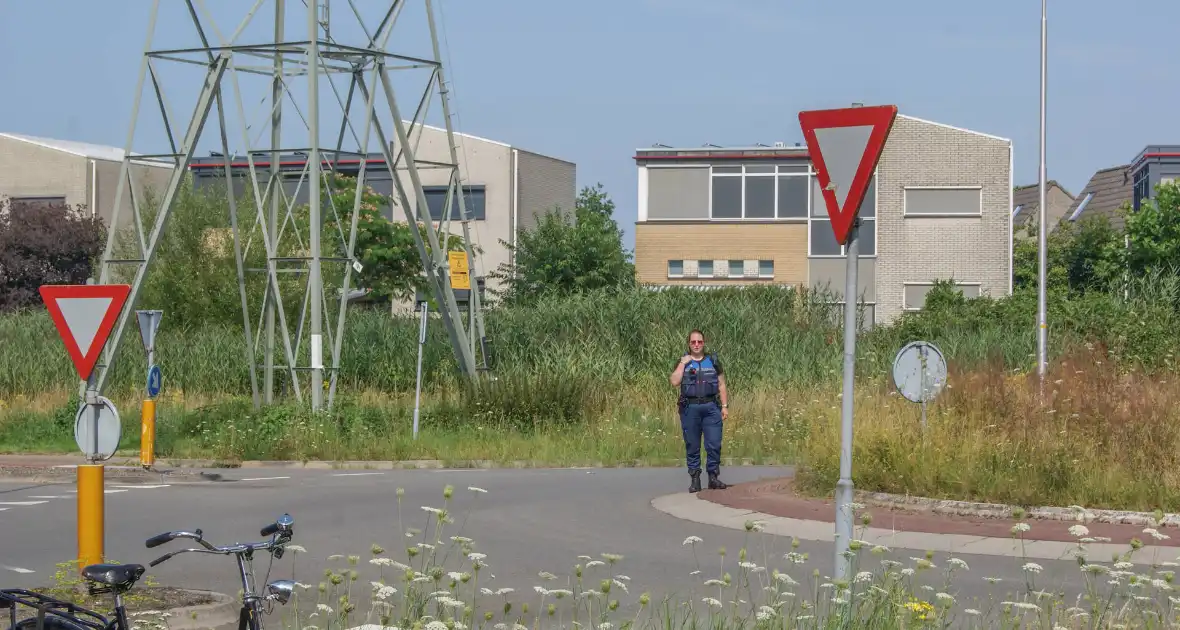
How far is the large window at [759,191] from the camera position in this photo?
59250 millimetres

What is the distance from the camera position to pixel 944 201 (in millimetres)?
56875

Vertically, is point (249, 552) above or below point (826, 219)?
below

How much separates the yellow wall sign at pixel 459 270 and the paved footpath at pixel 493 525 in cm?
712

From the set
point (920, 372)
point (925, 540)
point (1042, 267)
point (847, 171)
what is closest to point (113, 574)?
point (847, 171)

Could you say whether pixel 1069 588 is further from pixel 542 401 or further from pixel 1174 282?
pixel 1174 282

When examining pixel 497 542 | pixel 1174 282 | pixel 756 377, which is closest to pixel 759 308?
pixel 756 377

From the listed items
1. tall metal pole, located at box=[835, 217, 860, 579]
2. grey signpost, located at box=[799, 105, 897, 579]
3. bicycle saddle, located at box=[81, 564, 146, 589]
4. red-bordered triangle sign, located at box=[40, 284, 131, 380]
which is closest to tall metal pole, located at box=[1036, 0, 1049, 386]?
red-bordered triangle sign, located at box=[40, 284, 131, 380]

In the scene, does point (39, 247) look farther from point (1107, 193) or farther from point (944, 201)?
point (1107, 193)

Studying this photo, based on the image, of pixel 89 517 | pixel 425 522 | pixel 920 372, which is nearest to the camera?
pixel 89 517

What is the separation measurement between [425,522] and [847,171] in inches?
319

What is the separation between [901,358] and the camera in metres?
17.4

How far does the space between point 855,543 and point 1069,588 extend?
4.20 metres

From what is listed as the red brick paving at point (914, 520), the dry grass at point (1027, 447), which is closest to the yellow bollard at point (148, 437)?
the red brick paving at point (914, 520)

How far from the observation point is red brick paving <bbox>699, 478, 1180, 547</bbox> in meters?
13.3
